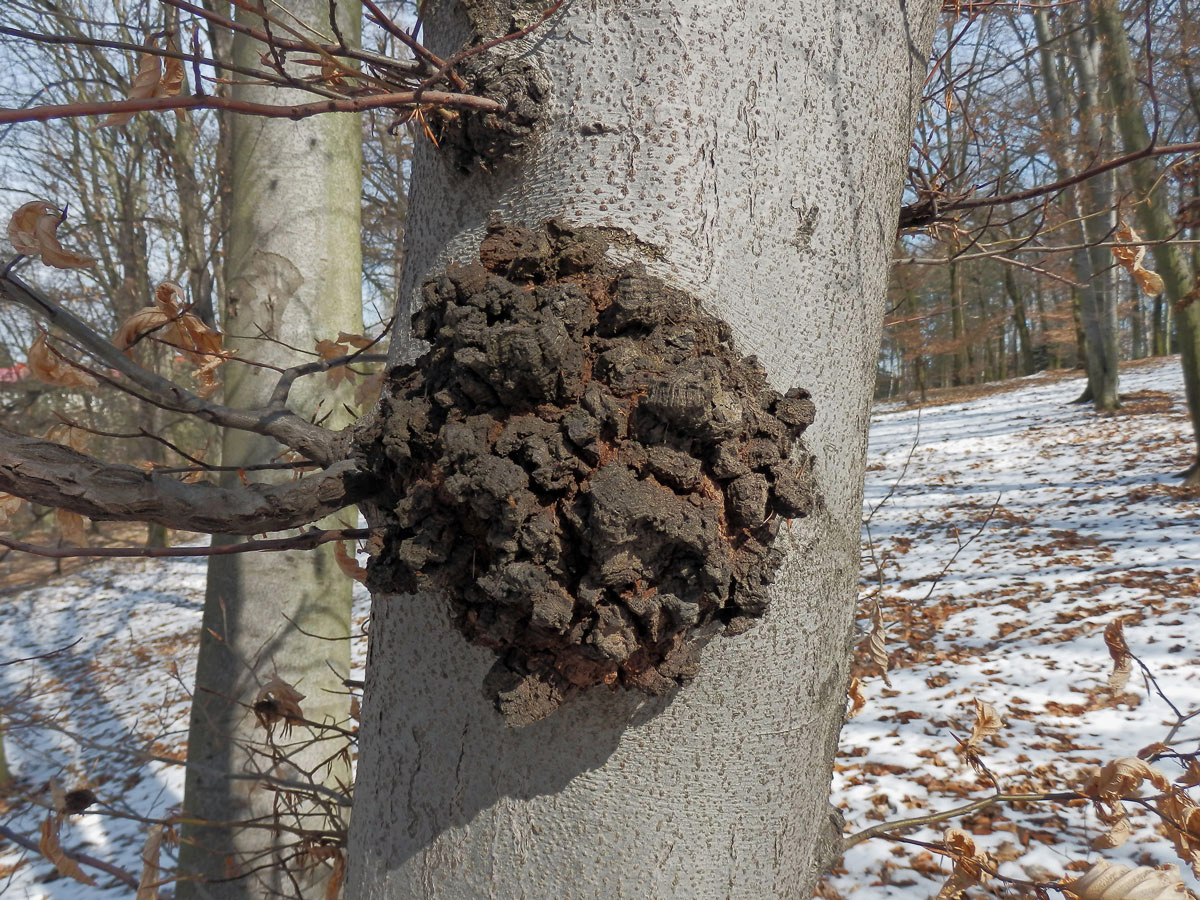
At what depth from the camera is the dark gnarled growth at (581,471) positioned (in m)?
0.68

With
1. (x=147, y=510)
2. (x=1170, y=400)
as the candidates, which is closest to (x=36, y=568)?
(x=147, y=510)

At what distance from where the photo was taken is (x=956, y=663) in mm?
4555

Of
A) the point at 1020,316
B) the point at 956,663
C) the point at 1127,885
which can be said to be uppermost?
the point at 1020,316

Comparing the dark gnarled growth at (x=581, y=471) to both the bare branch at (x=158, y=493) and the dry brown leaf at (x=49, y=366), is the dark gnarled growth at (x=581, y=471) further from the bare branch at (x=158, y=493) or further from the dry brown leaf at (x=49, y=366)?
the dry brown leaf at (x=49, y=366)

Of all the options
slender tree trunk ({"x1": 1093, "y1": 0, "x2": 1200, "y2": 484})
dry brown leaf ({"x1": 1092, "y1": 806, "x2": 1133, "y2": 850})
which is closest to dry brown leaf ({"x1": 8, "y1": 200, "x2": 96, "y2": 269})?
dry brown leaf ({"x1": 1092, "y1": 806, "x2": 1133, "y2": 850})

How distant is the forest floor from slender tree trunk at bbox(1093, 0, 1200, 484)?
108 centimetres

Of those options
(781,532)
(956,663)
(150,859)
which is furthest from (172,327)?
(956,663)

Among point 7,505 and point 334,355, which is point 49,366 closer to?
point 7,505

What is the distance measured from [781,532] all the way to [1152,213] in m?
9.08

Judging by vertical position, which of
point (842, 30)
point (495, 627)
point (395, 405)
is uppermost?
point (842, 30)

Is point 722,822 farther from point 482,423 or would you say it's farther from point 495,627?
point 482,423

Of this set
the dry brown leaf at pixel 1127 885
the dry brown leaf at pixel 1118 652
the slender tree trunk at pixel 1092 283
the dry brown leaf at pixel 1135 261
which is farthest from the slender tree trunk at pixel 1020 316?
the dry brown leaf at pixel 1127 885

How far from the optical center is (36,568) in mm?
11648

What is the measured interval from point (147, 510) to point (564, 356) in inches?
22.7
